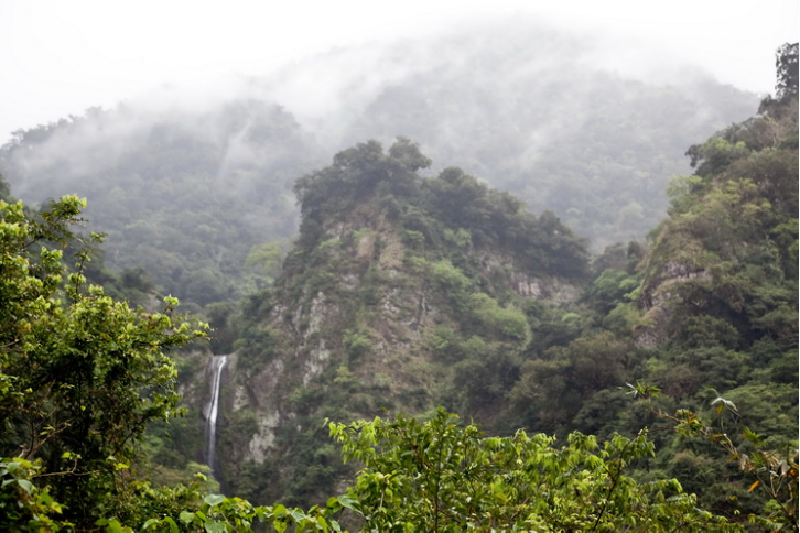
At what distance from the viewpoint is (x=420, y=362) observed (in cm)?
3341

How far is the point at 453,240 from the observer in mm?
41531

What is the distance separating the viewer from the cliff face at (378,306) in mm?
30438

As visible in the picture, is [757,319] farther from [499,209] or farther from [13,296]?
[499,209]

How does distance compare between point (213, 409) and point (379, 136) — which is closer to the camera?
point (213, 409)

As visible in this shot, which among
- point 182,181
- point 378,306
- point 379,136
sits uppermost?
point 379,136

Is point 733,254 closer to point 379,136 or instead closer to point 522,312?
point 522,312

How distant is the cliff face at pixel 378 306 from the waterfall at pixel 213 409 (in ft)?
2.05

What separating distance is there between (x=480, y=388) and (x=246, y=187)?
77.9m

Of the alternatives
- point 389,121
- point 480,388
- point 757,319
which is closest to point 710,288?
point 757,319

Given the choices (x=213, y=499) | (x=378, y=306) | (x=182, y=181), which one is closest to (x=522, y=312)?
(x=378, y=306)

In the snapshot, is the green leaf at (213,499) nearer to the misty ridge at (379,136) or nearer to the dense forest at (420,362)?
the dense forest at (420,362)

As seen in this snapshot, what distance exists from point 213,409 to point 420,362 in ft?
39.0

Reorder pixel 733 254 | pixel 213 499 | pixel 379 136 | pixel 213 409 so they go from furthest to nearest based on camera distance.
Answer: pixel 379 136 → pixel 213 409 → pixel 733 254 → pixel 213 499

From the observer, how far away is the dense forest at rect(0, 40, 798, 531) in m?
6.46
